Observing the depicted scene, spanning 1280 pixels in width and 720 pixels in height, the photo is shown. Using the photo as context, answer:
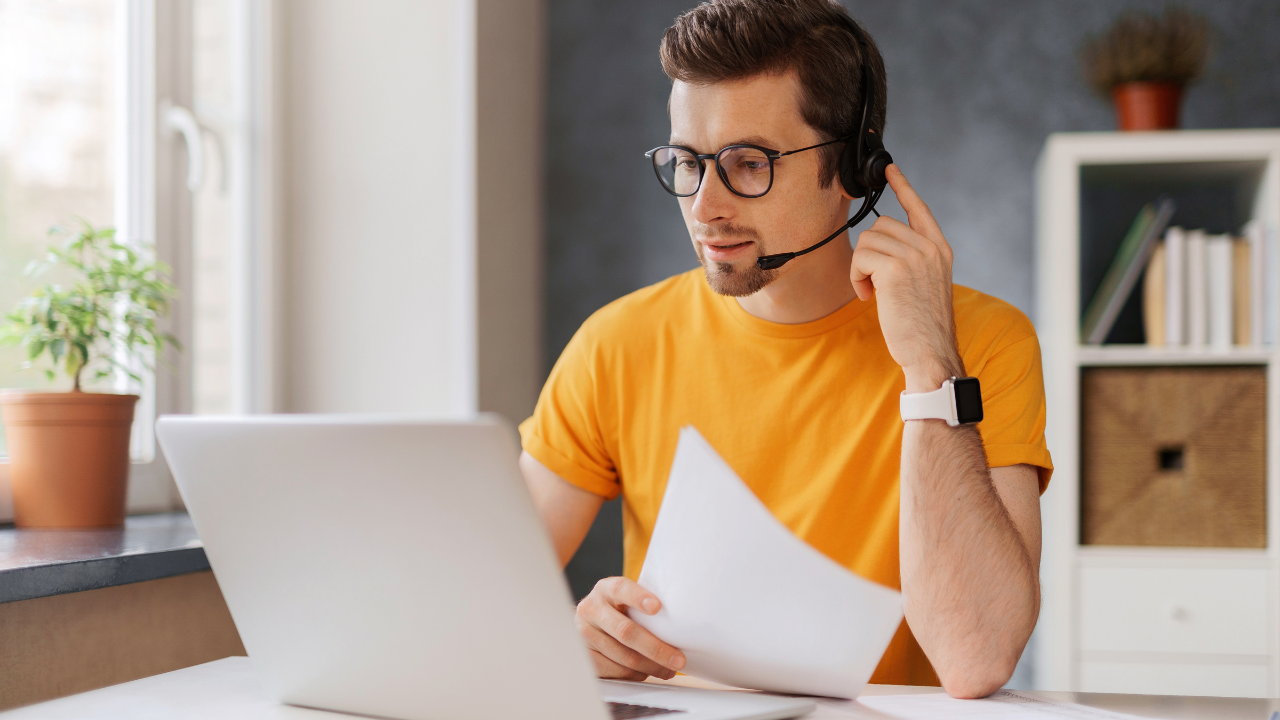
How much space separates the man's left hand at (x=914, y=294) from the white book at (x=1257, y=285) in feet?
4.03

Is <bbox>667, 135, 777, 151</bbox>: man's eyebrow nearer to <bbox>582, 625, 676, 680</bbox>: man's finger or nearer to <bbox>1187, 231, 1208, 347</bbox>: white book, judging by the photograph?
<bbox>582, 625, 676, 680</bbox>: man's finger

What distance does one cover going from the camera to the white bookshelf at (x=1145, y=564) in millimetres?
1903

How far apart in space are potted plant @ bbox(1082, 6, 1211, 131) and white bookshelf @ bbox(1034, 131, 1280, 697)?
8 cm

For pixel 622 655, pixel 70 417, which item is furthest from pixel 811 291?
pixel 70 417

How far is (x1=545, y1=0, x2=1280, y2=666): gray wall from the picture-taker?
2.21 meters

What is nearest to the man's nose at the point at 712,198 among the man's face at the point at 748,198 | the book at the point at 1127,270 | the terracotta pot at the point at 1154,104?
the man's face at the point at 748,198

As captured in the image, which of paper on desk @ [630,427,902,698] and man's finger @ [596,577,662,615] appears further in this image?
man's finger @ [596,577,662,615]

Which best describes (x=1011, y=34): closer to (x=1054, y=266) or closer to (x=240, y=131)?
(x=1054, y=266)

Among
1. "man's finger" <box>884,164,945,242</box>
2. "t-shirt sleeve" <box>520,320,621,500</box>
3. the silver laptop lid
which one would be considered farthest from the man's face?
the silver laptop lid

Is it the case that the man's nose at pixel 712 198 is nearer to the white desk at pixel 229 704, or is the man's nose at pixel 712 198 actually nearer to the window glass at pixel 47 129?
the white desk at pixel 229 704

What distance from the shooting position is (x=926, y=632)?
0.92 meters

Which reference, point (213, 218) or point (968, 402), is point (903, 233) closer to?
point (968, 402)

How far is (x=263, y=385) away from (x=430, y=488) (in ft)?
4.78

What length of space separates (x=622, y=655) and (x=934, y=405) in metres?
0.39
